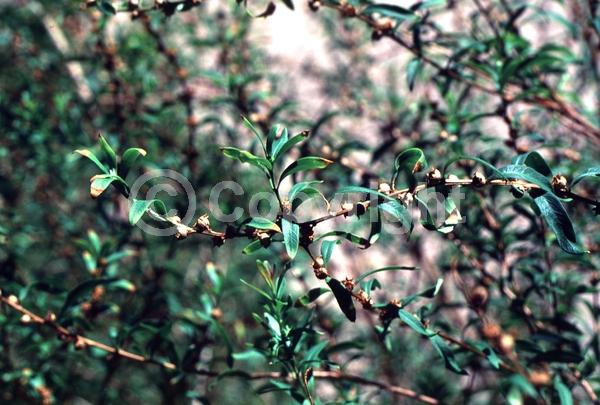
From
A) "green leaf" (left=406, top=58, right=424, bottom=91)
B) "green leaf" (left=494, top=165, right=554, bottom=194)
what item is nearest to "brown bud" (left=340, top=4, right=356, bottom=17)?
"green leaf" (left=406, top=58, right=424, bottom=91)

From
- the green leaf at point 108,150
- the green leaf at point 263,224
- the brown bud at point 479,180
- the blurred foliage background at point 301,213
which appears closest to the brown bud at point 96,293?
the blurred foliage background at point 301,213

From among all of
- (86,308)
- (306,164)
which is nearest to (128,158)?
(306,164)

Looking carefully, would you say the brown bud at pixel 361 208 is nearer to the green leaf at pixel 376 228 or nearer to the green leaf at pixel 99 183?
the green leaf at pixel 376 228

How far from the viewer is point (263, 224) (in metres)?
0.80

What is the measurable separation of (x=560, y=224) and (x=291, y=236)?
0.34 m

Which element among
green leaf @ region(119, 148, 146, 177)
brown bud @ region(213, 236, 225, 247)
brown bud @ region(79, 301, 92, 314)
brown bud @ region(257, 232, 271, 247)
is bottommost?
brown bud @ region(79, 301, 92, 314)

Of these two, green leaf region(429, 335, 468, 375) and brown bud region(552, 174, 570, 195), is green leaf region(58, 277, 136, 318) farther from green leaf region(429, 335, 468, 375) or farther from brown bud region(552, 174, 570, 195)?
brown bud region(552, 174, 570, 195)

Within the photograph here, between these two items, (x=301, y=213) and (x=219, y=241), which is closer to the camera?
(x=219, y=241)

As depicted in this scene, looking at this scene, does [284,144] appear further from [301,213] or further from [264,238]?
[301,213]

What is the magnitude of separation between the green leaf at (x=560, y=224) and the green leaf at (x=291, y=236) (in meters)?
0.32

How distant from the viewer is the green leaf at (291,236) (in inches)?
29.9

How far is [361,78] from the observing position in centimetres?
249

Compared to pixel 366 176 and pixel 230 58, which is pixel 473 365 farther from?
pixel 230 58

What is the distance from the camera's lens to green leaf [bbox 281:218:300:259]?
29.9 inches
